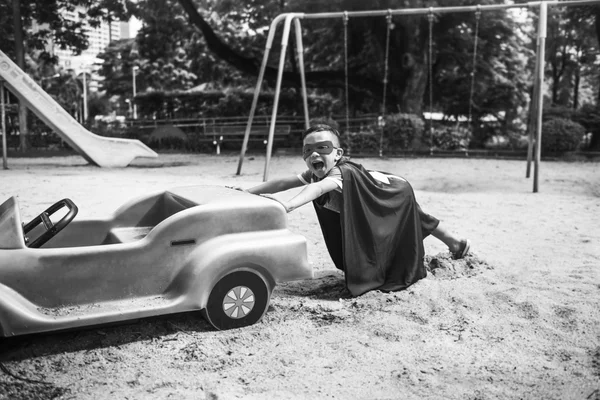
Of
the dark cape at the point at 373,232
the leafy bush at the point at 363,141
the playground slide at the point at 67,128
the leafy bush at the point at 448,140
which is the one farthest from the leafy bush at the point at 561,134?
the dark cape at the point at 373,232

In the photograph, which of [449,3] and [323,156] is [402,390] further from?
[449,3]

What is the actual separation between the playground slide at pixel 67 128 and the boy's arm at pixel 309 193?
9.28 meters

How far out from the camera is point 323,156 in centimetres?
347

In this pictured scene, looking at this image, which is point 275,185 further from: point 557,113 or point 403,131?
point 557,113

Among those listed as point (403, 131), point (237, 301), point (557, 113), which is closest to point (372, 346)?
point (237, 301)

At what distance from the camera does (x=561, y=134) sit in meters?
13.8

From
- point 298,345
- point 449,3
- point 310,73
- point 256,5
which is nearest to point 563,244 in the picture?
point 298,345

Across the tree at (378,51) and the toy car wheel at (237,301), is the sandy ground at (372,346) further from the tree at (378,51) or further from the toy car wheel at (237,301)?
the tree at (378,51)

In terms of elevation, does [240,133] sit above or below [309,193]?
above

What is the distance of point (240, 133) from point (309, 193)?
49.5ft

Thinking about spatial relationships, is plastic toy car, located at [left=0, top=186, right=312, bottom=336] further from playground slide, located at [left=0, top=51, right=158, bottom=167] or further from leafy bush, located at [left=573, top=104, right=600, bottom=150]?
leafy bush, located at [left=573, top=104, right=600, bottom=150]

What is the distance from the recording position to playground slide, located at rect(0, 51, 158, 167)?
37.2ft

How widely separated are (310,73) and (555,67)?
1082cm

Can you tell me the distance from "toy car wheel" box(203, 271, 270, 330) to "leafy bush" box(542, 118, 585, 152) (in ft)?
40.7
